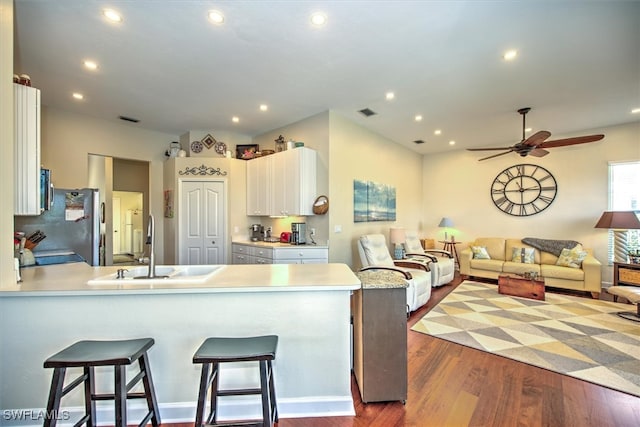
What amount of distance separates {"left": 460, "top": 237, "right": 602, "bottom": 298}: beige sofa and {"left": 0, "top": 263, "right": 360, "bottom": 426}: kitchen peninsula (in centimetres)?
486

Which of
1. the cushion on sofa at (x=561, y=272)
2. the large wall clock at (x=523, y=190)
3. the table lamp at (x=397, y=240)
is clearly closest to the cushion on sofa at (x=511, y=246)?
the cushion on sofa at (x=561, y=272)

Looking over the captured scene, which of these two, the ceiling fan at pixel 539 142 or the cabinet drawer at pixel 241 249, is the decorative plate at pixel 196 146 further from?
the ceiling fan at pixel 539 142

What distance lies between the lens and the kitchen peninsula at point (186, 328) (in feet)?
5.61

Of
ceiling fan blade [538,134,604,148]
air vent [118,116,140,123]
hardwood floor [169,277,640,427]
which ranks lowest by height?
hardwood floor [169,277,640,427]

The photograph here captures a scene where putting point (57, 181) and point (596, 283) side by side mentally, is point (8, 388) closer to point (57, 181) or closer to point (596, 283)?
point (57, 181)

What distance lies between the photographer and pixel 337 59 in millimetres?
2838

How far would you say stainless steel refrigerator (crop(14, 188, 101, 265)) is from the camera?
2652mm

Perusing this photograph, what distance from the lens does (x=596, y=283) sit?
14.5ft

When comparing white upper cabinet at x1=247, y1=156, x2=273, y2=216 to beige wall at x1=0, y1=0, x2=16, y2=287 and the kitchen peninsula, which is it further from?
beige wall at x1=0, y1=0, x2=16, y2=287

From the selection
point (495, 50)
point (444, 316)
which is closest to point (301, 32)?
point (495, 50)

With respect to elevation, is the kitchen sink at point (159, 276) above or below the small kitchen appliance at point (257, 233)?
below

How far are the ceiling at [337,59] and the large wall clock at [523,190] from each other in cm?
142

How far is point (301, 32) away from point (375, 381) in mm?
2961

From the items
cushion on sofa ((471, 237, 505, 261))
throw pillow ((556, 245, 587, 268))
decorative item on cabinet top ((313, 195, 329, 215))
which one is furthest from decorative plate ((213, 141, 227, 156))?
throw pillow ((556, 245, 587, 268))
